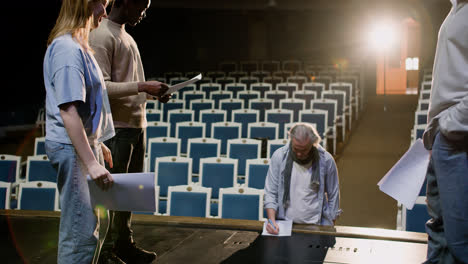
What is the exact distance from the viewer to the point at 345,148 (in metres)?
7.54

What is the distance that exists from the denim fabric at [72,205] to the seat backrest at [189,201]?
84.3 inches

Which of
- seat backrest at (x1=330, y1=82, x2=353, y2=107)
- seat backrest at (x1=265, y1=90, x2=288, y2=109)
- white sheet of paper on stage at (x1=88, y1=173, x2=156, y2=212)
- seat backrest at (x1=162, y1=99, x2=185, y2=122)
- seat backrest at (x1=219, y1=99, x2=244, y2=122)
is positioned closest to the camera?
white sheet of paper on stage at (x1=88, y1=173, x2=156, y2=212)

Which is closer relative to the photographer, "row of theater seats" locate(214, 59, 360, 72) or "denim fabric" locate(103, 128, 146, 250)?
"denim fabric" locate(103, 128, 146, 250)

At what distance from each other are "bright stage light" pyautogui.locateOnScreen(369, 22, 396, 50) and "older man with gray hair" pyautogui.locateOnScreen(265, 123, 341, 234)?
31.7ft

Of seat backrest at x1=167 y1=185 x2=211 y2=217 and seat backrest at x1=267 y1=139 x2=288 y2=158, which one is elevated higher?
seat backrest at x1=267 y1=139 x2=288 y2=158

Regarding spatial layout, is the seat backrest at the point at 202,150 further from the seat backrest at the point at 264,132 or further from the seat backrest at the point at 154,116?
the seat backrest at the point at 154,116

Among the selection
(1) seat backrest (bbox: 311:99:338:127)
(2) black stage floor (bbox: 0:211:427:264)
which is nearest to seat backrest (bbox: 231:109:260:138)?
(1) seat backrest (bbox: 311:99:338:127)

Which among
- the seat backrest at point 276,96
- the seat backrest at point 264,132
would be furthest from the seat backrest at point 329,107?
the seat backrest at point 264,132

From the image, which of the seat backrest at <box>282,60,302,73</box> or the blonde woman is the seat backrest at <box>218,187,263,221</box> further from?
the seat backrest at <box>282,60,302,73</box>

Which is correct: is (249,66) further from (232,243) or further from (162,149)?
(232,243)

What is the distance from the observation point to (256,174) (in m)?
4.59

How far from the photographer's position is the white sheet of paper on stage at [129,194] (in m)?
1.79

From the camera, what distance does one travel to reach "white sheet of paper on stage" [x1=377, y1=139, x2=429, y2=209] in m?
1.69

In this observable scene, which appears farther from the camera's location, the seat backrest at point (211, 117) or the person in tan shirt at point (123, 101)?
the seat backrest at point (211, 117)
